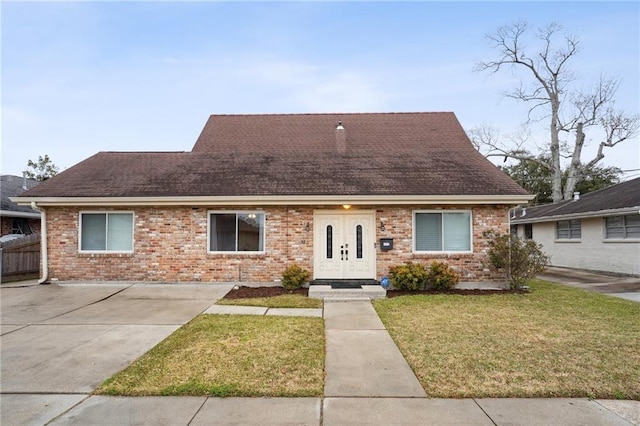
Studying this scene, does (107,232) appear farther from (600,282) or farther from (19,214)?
(600,282)

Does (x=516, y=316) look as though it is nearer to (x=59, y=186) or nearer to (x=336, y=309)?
(x=336, y=309)

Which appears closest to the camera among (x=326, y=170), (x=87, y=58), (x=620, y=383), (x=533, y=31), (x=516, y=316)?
(x=620, y=383)

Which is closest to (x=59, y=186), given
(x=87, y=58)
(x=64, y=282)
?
(x=64, y=282)

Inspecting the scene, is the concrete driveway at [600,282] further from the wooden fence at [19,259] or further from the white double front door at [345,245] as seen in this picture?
the wooden fence at [19,259]

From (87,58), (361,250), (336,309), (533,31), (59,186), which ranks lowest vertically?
(336,309)

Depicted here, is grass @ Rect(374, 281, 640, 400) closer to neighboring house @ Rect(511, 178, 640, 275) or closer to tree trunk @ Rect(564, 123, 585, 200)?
neighboring house @ Rect(511, 178, 640, 275)

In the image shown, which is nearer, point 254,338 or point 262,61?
point 254,338

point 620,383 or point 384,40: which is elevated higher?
point 384,40

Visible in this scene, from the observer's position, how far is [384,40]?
14.5 meters

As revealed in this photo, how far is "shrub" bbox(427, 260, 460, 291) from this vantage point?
9820mm

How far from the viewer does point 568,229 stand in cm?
1627

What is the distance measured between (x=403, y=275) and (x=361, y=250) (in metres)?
1.48

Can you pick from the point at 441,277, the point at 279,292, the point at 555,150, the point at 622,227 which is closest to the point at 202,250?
the point at 279,292

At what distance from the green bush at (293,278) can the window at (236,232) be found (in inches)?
46.5
